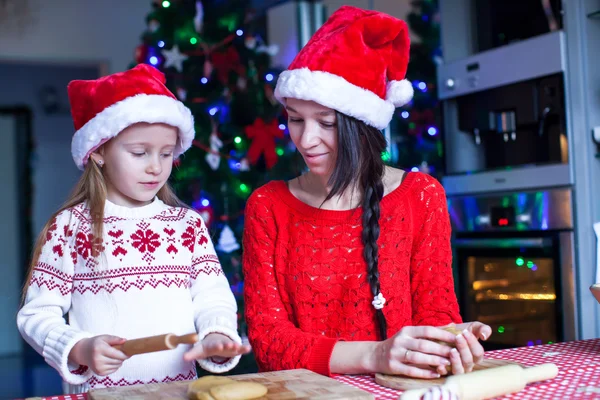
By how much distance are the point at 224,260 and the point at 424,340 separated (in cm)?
232

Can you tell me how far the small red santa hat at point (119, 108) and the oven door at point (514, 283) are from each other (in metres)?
1.56

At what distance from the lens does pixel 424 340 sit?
1.08 meters

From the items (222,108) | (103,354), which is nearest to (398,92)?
(103,354)

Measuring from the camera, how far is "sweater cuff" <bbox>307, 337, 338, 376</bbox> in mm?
1206

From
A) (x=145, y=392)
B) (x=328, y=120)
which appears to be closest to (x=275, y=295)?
(x=328, y=120)

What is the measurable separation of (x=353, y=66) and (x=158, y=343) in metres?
0.78

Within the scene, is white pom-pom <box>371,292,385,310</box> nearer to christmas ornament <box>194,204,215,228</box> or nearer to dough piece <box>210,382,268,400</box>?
dough piece <box>210,382,268,400</box>

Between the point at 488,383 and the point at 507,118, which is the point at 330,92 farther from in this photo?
the point at 507,118

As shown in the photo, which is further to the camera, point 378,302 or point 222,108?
point 222,108

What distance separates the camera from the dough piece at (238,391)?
0.87m

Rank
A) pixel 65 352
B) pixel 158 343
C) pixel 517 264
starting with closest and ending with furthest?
pixel 158 343 → pixel 65 352 → pixel 517 264

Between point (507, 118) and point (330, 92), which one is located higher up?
point (507, 118)

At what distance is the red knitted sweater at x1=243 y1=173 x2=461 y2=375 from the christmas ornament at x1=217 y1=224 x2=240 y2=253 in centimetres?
178

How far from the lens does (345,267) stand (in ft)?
4.75
